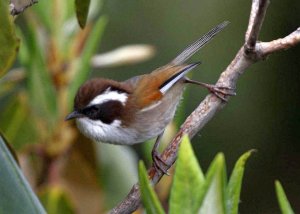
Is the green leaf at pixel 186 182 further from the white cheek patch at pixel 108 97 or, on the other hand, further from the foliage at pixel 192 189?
the white cheek patch at pixel 108 97

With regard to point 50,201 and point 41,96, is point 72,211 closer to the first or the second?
point 50,201

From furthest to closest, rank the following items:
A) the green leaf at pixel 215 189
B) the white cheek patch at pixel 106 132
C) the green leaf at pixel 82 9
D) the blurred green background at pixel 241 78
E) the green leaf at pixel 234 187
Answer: the blurred green background at pixel 241 78
the white cheek patch at pixel 106 132
the green leaf at pixel 82 9
the green leaf at pixel 234 187
the green leaf at pixel 215 189

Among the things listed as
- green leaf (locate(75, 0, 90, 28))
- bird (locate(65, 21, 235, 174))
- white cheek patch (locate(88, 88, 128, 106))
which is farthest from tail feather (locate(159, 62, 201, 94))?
green leaf (locate(75, 0, 90, 28))

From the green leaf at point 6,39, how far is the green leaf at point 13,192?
18cm

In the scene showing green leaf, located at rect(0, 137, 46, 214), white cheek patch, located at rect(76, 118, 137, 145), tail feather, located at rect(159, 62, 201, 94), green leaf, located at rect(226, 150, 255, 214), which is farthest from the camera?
tail feather, located at rect(159, 62, 201, 94)

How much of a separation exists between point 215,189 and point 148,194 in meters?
0.13

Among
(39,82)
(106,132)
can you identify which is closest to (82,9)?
(39,82)

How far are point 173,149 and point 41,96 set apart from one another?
873 millimetres

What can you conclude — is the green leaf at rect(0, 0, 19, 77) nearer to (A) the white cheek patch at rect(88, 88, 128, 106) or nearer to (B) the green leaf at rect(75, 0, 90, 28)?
(B) the green leaf at rect(75, 0, 90, 28)

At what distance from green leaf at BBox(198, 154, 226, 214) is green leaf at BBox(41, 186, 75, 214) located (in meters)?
1.28

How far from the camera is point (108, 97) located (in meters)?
3.21

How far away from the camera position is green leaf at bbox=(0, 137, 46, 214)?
1.99m

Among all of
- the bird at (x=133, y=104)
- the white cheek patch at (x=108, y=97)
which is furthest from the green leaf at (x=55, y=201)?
the white cheek patch at (x=108, y=97)

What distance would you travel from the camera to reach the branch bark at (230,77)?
7.14 ft
